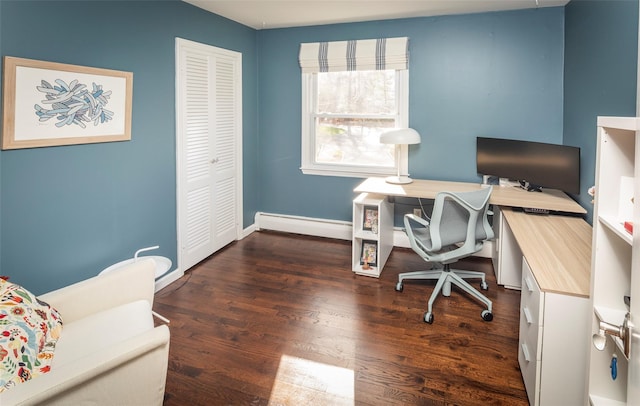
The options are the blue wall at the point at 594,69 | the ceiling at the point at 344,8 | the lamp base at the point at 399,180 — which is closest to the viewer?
the blue wall at the point at 594,69

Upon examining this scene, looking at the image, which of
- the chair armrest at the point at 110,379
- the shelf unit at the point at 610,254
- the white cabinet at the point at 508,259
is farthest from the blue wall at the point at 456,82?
the chair armrest at the point at 110,379

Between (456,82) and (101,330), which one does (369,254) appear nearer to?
(456,82)

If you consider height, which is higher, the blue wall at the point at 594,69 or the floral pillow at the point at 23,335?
the blue wall at the point at 594,69

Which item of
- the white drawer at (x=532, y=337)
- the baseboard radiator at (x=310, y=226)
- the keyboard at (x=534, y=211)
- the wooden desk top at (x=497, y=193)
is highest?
the wooden desk top at (x=497, y=193)

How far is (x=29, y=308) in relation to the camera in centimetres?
178

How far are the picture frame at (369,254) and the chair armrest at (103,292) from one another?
1.92 meters

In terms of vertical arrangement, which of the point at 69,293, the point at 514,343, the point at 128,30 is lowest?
the point at 514,343

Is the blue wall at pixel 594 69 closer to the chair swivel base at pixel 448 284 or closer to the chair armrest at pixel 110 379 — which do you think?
the chair swivel base at pixel 448 284

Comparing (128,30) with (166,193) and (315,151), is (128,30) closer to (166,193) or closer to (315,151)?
(166,193)

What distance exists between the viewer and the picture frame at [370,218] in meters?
3.76

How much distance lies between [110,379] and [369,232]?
252 cm

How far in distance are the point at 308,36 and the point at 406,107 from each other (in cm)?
131

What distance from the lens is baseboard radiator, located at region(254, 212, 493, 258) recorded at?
470 centimetres

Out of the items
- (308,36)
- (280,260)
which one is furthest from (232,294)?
(308,36)
